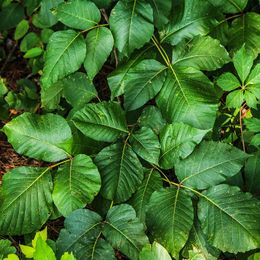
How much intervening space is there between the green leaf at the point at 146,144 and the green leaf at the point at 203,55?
0.35 metres

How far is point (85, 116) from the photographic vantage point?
1.69 metres

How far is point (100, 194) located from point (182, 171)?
15.9 inches

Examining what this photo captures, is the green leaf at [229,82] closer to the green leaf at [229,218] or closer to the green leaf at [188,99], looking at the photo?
the green leaf at [188,99]

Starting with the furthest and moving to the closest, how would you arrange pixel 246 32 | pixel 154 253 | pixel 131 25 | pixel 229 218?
pixel 246 32, pixel 131 25, pixel 229 218, pixel 154 253

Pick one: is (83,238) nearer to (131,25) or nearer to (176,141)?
(176,141)

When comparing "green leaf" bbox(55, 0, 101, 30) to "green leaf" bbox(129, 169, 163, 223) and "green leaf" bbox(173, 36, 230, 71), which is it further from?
"green leaf" bbox(129, 169, 163, 223)

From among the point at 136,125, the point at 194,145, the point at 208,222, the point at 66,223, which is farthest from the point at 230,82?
the point at 66,223

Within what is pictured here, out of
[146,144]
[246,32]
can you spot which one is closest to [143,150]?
[146,144]

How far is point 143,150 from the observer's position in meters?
1.69

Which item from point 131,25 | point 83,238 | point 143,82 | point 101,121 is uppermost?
point 131,25

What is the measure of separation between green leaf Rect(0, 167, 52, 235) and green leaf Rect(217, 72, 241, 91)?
0.88m

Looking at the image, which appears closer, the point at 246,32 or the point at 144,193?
the point at 144,193

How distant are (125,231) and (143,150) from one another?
34cm

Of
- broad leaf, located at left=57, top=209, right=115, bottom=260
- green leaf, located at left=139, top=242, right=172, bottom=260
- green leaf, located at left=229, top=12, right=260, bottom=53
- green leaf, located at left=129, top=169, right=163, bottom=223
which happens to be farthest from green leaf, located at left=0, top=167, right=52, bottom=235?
green leaf, located at left=229, top=12, right=260, bottom=53
